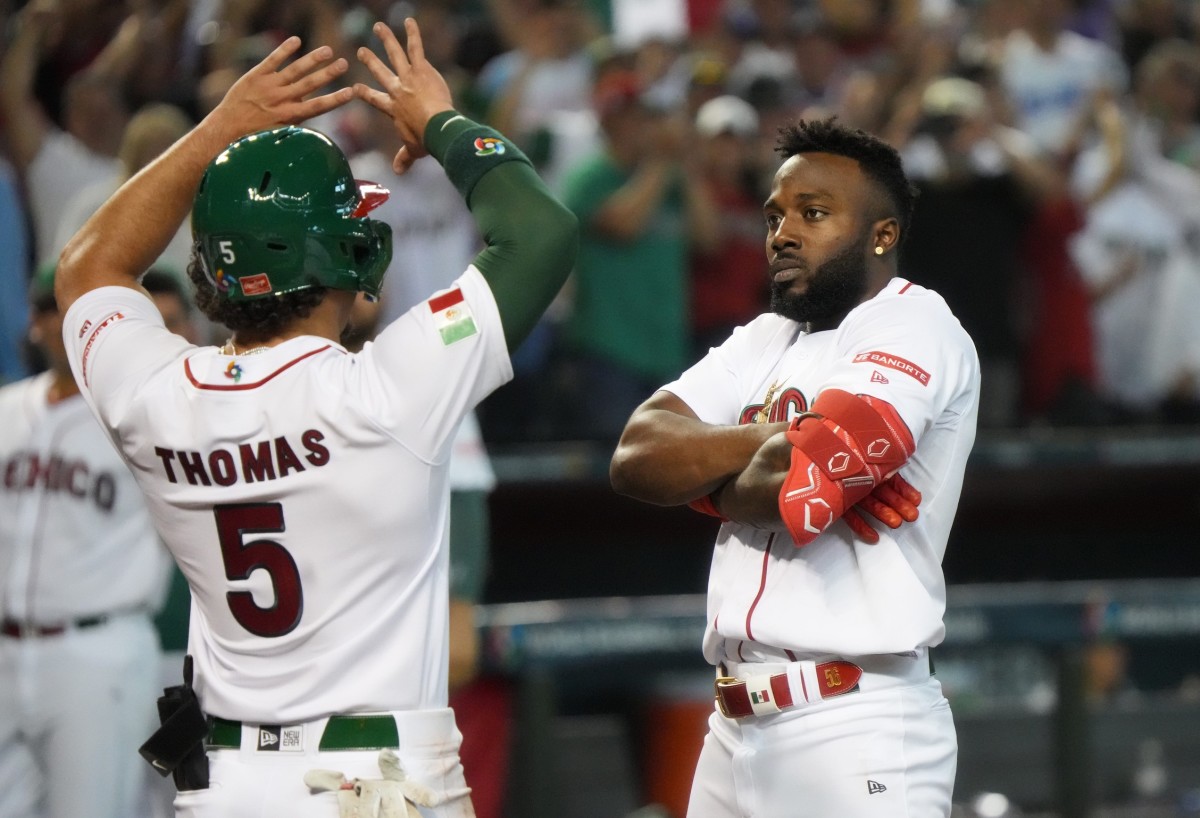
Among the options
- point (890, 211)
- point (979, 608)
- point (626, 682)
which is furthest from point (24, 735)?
point (979, 608)

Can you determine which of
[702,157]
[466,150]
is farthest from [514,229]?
[702,157]

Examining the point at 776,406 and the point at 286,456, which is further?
the point at 776,406

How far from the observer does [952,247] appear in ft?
24.4

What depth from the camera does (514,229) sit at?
2758 mm

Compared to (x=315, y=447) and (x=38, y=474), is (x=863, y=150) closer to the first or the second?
(x=315, y=447)

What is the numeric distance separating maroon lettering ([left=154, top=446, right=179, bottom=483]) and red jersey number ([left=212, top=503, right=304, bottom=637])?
0.36 ft

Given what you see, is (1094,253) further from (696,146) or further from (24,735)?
(24,735)

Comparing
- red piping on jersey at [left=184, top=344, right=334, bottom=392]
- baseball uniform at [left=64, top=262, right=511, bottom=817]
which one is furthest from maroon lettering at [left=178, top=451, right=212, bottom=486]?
red piping on jersey at [left=184, top=344, right=334, bottom=392]

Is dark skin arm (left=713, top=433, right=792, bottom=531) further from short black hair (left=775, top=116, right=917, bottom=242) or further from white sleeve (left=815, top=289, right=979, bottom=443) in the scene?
short black hair (left=775, top=116, right=917, bottom=242)

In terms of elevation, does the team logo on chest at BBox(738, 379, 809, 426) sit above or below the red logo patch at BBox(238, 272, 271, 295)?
below

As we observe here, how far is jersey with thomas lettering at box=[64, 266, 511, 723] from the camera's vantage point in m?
2.67

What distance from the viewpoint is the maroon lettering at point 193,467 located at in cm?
274

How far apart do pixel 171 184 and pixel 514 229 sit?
2.49 ft

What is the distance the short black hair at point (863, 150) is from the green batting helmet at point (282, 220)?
3.21 ft
